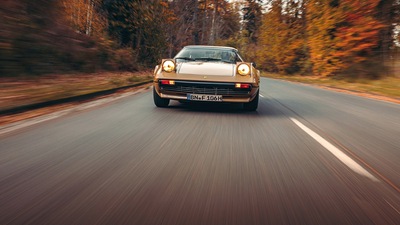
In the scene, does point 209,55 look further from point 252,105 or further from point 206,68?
point 252,105

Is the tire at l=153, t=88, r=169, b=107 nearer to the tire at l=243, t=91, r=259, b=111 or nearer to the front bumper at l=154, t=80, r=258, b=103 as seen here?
the front bumper at l=154, t=80, r=258, b=103

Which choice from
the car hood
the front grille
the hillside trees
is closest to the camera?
the front grille

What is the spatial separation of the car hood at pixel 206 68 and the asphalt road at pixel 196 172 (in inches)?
51.2

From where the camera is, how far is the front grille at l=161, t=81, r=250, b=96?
704 cm

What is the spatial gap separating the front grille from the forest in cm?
597

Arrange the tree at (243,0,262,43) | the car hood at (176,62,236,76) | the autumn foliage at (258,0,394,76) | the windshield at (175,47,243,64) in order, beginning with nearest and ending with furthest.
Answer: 1. the car hood at (176,62,236,76)
2. the windshield at (175,47,243,64)
3. the autumn foliage at (258,0,394,76)
4. the tree at (243,0,262,43)

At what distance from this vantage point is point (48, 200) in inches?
99.7

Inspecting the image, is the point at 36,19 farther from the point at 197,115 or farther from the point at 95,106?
the point at 197,115

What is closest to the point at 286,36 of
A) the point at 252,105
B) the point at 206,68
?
the point at 252,105

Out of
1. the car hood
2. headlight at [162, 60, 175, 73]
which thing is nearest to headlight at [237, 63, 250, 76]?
the car hood

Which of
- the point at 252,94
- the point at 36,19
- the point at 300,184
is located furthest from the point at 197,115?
the point at 36,19

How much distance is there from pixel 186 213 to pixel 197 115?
457cm

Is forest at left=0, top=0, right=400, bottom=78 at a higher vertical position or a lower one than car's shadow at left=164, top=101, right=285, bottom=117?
higher

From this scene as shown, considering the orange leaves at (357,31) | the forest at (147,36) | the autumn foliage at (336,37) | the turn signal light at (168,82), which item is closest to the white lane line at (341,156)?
the turn signal light at (168,82)
